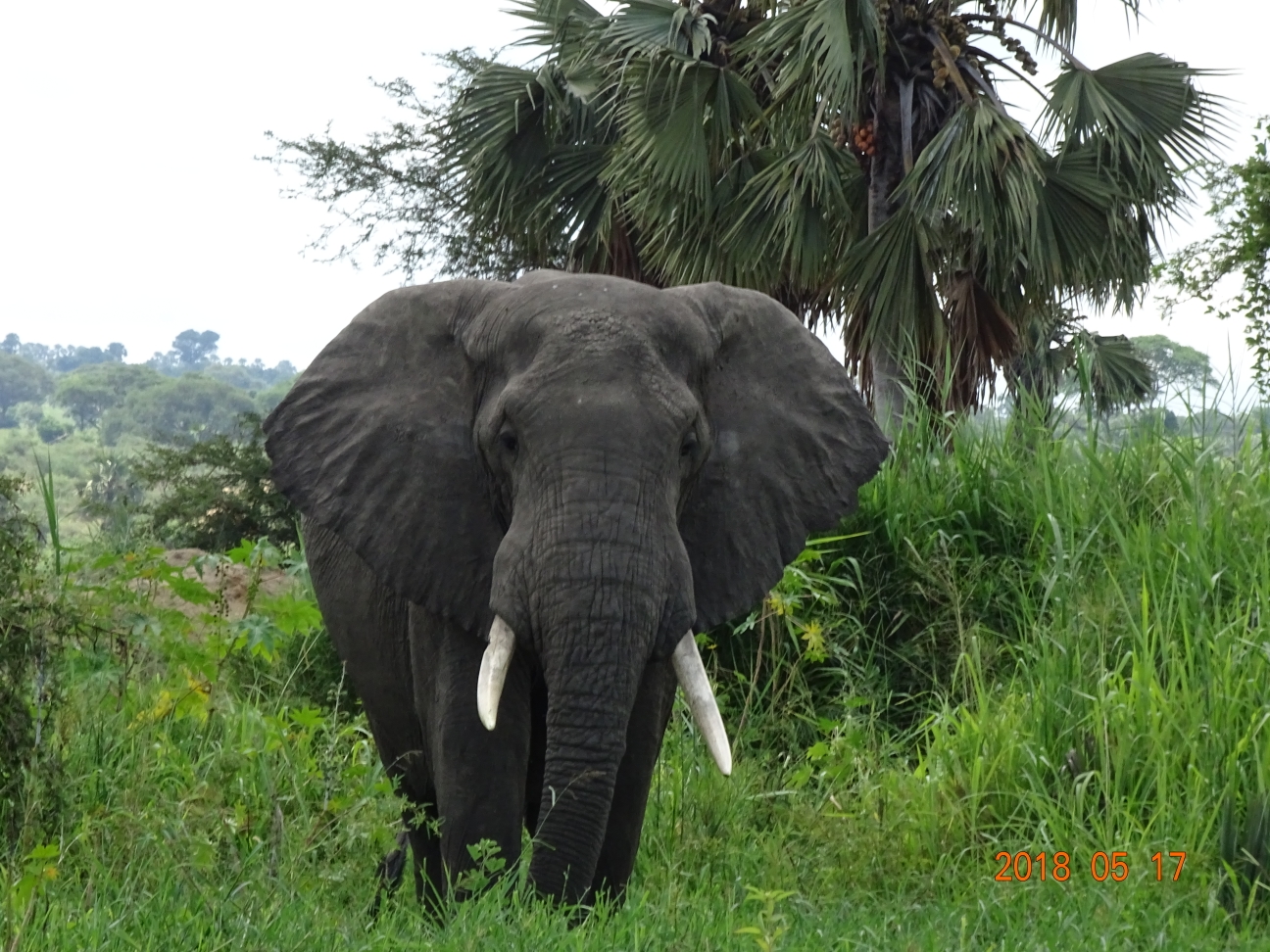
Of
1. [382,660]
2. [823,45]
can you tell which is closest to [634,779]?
[382,660]

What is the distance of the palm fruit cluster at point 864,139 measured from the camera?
13266 millimetres

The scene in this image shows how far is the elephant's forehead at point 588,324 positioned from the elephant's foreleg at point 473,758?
746 mm

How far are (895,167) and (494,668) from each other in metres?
10.6

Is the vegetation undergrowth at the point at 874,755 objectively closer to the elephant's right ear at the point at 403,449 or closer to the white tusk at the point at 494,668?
the white tusk at the point at 494,668

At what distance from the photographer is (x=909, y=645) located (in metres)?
7.31

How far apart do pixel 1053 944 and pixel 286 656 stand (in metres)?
5.38

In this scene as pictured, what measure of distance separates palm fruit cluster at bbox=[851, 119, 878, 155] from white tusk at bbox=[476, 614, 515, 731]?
10372mm

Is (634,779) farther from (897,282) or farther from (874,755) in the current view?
(897,282)

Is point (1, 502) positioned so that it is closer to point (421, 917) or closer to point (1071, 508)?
point (421, 917)

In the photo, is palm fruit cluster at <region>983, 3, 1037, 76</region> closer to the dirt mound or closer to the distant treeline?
the dirt mound

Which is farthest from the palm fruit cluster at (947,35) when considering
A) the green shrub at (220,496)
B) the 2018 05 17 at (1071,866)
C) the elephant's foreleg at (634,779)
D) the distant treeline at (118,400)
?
the distant treeline at (118,400)

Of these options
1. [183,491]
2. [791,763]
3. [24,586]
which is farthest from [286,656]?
[183,491]

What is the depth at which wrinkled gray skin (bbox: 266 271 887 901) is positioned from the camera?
3557 mm

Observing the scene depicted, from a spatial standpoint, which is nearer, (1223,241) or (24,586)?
(24,586)
